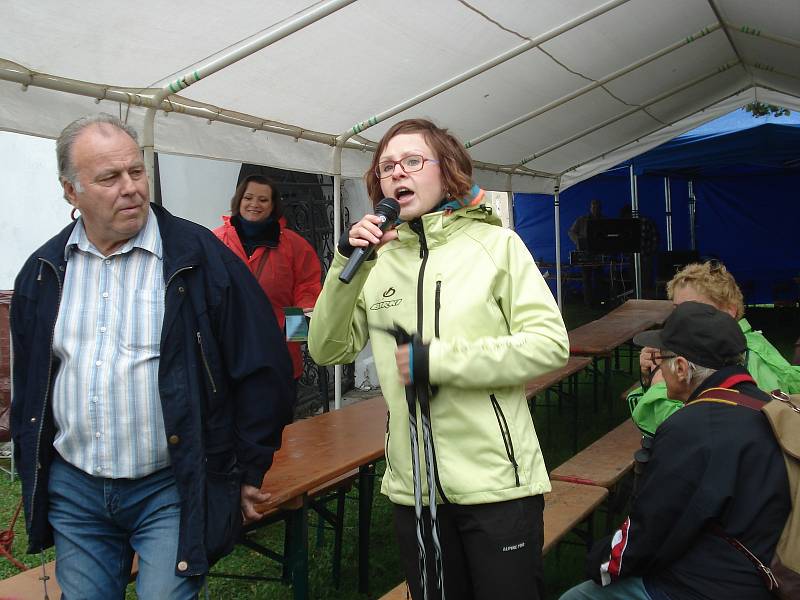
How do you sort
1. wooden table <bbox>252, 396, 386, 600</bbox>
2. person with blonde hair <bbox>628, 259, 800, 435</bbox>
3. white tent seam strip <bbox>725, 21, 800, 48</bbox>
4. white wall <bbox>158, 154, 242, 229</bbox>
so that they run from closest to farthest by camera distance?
wooden table <bbox>252, 396, 386, 600</bbox> < person with blonde hair <bbox>628, 259, 800, 435</bbox> < white tent seam strip <bbox>725, 21, 800, 48</bbox> < white wall <bbox>158, 154, 242, 229</bbox>

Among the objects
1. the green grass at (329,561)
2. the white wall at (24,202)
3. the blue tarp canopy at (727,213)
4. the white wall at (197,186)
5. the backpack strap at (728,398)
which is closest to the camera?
the backpack strap at (728,398)

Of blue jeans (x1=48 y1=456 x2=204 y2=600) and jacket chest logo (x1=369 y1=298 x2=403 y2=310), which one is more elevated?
jacket chest logo (x1=369 y1=298 x2=403 y2=310)

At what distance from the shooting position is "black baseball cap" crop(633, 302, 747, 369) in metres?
2.19

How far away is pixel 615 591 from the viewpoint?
7.37ft

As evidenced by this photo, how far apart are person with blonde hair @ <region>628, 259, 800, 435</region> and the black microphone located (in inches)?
65.6

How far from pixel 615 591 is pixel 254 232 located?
264 centimetres

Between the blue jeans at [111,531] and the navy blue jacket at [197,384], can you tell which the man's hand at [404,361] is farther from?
the blue jeans at [111,531]

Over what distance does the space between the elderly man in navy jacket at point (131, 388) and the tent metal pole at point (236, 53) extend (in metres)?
1.76

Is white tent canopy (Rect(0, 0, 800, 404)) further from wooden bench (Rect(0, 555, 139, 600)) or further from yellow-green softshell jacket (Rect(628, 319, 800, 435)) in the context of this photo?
yellow-green softshell jacket (Rect(628, 319, 800, 435))

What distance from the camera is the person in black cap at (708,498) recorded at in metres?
1.89

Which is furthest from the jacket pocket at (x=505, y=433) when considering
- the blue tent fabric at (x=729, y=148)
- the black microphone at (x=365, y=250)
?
the blue tent fabric at (x=729, y=148)

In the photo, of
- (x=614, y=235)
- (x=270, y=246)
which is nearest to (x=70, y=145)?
(x=270, y=246)

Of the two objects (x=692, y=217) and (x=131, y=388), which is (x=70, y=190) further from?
(x=692, y=217)

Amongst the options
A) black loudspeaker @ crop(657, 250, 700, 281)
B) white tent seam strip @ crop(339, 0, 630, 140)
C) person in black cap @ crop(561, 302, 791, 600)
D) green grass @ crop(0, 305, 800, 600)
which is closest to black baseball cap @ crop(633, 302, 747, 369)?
person in black cap @ crop(561, 302, 791, 600)
